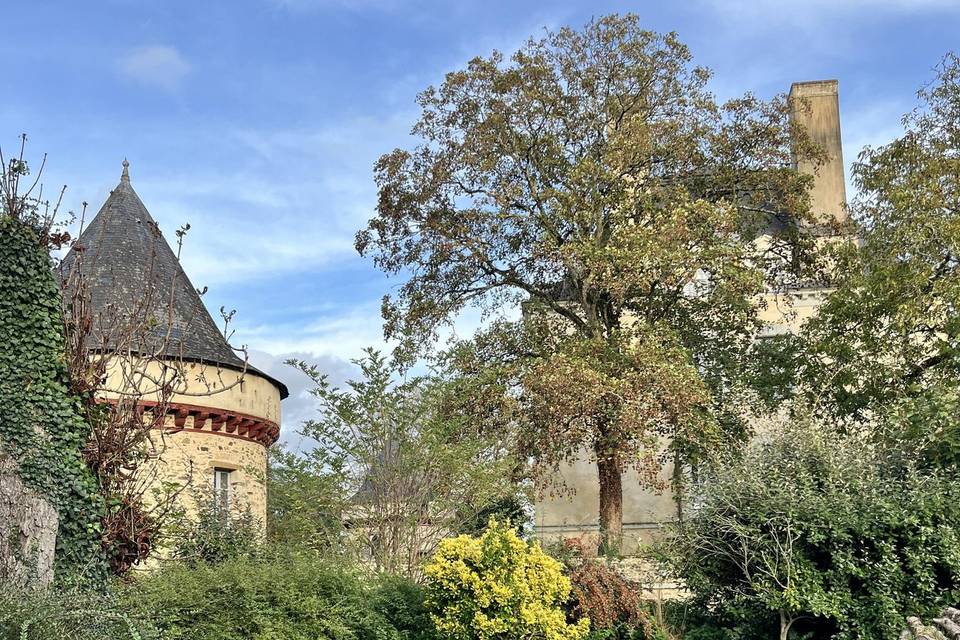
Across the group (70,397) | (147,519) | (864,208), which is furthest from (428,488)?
(864,208)

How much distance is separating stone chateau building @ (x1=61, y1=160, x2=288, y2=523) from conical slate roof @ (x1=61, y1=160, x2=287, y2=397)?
2 centimetres

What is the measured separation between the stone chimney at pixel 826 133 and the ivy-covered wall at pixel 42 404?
19.3 meters

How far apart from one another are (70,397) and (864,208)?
1392 centimetres

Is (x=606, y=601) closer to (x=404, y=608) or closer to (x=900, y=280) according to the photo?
(x=404, y=608)

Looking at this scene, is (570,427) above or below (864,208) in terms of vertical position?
below

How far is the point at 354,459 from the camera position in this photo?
52.5 feet

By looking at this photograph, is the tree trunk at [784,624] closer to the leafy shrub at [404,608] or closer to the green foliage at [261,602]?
the leafy shrub at [404,608]

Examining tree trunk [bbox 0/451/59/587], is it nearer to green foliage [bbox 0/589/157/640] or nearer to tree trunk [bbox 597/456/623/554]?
green foliage [bbox 0/589/157/640]

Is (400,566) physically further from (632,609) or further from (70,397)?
(70,397)

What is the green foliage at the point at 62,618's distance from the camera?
909 cm

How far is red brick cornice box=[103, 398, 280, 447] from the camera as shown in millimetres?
19219

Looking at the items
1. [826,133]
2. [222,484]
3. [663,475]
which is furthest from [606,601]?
[826,133]

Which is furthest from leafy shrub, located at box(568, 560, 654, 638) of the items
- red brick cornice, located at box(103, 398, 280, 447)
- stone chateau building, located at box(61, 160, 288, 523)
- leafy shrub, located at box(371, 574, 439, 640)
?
red brick cornice, located at box(103, 398, 280, 447)

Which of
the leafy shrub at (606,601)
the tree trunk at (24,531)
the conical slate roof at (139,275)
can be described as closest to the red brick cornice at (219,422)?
the conical slate roof at (139,275)
